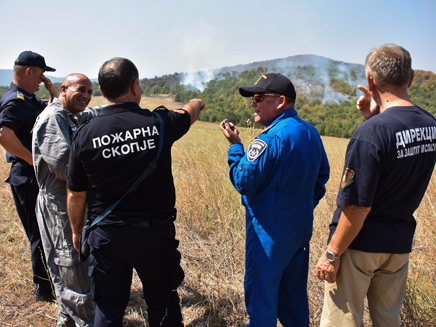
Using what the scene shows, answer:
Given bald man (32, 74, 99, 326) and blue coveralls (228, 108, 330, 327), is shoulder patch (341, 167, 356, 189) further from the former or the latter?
bald man (32, 74, 99, 326)

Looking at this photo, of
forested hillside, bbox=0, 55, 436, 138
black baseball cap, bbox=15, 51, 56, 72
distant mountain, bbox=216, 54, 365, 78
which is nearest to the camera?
black baseball cap, bbox=15, 51, 56, 72

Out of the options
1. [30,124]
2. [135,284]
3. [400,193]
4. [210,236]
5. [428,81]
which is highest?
[428,81]

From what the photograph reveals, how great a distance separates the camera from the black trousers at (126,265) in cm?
205

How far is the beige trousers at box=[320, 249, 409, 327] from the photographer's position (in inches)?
73.8

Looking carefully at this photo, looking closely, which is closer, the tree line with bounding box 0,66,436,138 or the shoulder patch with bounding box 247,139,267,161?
the shoulder patch with bounding box 247,139,267,161

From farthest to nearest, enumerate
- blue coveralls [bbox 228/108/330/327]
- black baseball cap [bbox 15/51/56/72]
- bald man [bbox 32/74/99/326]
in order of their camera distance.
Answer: black baseball cap [bbox 15/51/56/72] < bald man [bbox 32/74/99/326] < blue coveralls [bbox 228/108/330/327]

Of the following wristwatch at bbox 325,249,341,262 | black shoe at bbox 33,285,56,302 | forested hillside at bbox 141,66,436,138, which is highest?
forested hillside at bbox 141,66,436,138

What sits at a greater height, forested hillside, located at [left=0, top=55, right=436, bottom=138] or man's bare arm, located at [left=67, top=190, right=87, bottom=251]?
forested hillside, located at [left=0, top=55, right=436, bottom=138]

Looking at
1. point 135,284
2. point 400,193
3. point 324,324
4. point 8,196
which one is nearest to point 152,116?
point 400,193

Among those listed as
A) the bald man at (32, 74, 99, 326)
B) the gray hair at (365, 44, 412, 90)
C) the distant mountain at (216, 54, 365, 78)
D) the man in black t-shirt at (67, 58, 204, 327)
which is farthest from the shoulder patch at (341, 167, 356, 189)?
the distant mountain at (216, 54, 365, 78)

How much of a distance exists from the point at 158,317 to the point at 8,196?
187 inches

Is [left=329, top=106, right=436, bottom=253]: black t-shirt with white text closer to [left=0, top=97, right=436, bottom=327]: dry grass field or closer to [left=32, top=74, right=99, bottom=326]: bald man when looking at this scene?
[left=0, top=97, right=436, bottom=327]: dry grass field

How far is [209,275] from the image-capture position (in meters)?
3.24

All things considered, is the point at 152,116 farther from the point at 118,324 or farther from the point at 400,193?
the point at 400,193
